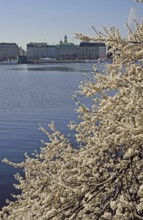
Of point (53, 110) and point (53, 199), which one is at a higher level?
point (53, 199)

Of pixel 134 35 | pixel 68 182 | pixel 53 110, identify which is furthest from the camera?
pixel 53 110

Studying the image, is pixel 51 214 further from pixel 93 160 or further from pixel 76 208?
pixel 93 160

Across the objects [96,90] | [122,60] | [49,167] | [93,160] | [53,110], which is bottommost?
[53,110]

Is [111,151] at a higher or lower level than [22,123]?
higher

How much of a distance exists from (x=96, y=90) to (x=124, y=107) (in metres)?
0.62

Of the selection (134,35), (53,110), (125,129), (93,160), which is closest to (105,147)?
(93,160)

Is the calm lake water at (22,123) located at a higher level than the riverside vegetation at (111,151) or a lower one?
lower

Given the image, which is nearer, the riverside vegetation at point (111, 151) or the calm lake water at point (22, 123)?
the riverside vegetation at point (111, 151)

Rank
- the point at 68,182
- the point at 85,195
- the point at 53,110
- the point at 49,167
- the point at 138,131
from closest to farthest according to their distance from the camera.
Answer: the point at 138,131 → the point at 85,195 → the point at 68,182 → the point at 49,167 → the point at 53,110

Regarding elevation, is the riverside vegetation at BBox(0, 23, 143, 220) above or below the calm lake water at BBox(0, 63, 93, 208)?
above

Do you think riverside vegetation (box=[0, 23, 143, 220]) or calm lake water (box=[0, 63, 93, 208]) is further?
calm lake water (box=[0, 63, 93, 208])

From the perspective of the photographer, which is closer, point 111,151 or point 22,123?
point 111,151

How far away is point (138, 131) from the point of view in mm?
6254

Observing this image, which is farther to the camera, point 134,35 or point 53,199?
point 53,199
